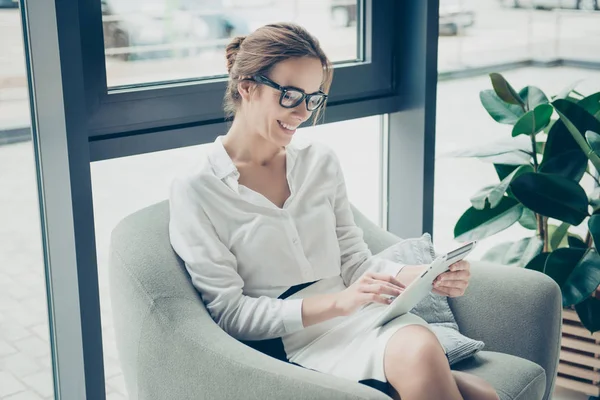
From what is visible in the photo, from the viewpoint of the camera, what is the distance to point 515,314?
83.9 inches

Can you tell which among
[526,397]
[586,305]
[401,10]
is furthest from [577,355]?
[401,10]

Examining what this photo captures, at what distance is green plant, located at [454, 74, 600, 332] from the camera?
2.61 meters

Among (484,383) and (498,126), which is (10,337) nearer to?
(484,383)

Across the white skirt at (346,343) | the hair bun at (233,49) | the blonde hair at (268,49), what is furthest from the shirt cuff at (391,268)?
the hair bun at (233,49)

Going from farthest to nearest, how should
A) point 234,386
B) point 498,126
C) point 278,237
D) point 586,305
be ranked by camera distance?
point 498,126 → point 586,305 → point 278,237 → point 234,386

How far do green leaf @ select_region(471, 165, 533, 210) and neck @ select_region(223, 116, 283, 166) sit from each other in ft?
2.94

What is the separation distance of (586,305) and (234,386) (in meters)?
1.50

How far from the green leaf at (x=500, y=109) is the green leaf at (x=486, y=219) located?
0.28m

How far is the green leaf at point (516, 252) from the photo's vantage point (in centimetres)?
284

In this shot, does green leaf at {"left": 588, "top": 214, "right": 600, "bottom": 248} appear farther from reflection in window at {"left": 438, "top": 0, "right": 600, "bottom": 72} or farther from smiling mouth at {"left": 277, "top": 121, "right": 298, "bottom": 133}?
smiling mouth at {"left": 277, "top": 121, "right": 298, "bottom": 133}

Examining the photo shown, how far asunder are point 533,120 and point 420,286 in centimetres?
114

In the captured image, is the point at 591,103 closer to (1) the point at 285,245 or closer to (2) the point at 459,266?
(2) the point at 459,266

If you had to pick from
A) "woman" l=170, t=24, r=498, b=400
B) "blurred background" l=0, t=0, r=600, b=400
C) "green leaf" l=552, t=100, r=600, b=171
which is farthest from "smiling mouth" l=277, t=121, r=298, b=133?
"green leaf" l=552, t=100, r=600, b=171

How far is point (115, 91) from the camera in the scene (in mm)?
2164
